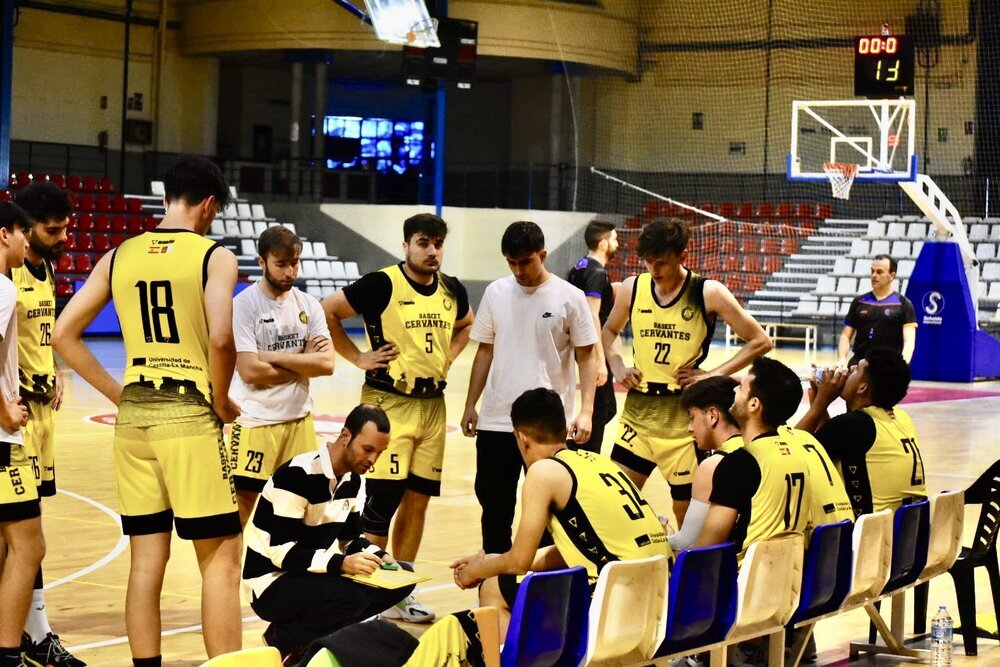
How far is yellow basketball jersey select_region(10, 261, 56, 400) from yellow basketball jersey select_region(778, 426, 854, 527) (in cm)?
294

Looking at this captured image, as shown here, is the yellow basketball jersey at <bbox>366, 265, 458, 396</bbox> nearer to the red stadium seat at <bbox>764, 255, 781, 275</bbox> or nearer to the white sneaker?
the white sneaker

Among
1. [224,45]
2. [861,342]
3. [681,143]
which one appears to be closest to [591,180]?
[681,143]

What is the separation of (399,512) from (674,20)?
24.3 meters

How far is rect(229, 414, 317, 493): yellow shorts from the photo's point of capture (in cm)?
636

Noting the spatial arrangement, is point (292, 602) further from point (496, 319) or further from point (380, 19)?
point (380, 19)

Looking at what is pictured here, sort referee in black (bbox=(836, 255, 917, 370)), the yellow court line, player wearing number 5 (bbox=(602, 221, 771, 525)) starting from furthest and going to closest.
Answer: referee in black (bbox=(836, 255, 917, 370)) < player wearing number 5 (bbox=(602, 221, 771, 525)) < the yellow court line

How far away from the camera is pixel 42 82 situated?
2780cm

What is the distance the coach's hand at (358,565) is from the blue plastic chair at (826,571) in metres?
1.57

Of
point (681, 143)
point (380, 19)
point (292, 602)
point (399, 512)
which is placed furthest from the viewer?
point (681, 143)

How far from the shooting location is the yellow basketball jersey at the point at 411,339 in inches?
259

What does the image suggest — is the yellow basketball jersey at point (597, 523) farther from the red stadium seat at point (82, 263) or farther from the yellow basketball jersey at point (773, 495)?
the red stadium seat at point (82, 263)

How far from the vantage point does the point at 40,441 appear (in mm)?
5516

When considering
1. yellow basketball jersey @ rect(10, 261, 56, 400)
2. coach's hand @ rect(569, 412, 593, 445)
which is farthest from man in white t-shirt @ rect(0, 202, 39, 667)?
coach's hand @ rect(569, 412, 593, 445)

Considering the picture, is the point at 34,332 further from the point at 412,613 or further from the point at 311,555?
the point at 412,613
